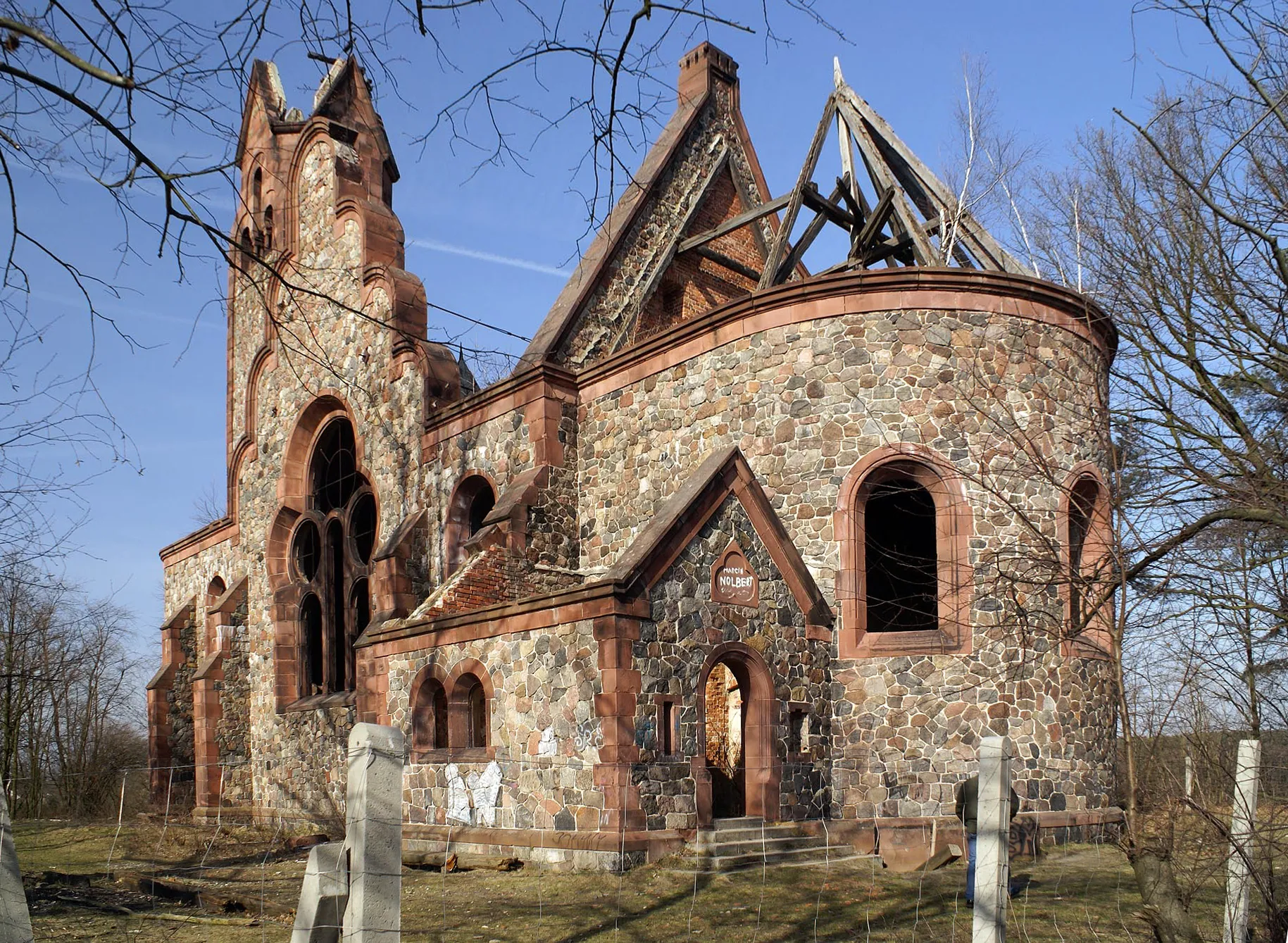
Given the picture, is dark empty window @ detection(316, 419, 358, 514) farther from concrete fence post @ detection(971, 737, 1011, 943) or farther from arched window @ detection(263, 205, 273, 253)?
concrete fence post @ detection(971, 737, 1011, 943)

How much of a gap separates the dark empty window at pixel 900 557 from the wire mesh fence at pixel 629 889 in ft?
14.0

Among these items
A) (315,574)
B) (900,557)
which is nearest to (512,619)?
(900,557)

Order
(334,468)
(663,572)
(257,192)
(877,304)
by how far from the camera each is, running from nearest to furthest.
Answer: (663,572) → (877,304) → (334,468) → (257,192)

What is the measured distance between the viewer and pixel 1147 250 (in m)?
9.01

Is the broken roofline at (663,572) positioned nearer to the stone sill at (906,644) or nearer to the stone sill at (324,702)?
the stone sill at (906,644)

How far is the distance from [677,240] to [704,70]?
12.8 feet

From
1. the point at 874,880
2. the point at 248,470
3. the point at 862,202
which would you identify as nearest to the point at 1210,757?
the point at 874,880

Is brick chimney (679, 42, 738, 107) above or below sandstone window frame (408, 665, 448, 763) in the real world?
above

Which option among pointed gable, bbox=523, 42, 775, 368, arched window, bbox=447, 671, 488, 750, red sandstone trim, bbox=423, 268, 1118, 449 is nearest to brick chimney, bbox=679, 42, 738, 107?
pointed gable, bbox=523, 42, 775, 368

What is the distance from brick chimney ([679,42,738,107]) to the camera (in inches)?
930

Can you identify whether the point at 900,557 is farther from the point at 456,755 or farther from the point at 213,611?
the point at 213,611

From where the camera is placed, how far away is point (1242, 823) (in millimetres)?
8039

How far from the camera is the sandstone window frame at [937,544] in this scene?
14.6 metres

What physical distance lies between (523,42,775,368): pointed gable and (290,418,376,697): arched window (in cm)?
511
